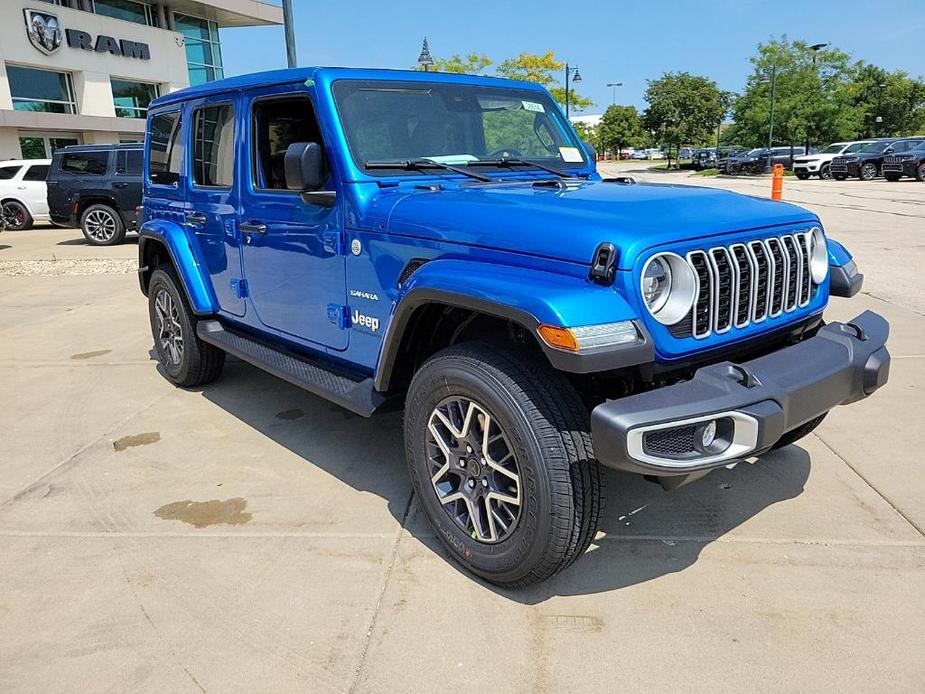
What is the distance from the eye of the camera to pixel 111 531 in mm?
3281

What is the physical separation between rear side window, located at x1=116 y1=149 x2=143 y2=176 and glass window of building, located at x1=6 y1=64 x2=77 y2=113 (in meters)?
13.2

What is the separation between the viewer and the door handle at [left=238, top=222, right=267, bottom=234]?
3.85m

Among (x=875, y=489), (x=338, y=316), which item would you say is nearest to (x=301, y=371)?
(x=338, y=316)

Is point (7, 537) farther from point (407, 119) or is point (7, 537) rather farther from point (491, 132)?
point (491, 132)

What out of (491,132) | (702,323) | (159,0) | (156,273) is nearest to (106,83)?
(159,0)

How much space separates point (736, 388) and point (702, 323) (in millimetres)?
297

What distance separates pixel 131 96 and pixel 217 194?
2749 cm

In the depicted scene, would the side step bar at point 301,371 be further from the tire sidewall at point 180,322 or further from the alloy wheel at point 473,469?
the alloy wheel at point 473,469

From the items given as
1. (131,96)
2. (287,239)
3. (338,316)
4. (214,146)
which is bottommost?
(338,316)

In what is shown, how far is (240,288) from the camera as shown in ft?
14.1

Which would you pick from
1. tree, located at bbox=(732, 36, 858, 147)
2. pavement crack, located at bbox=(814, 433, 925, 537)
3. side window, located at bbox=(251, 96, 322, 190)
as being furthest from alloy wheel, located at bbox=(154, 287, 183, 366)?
tree, located at bbox=(732, 36, 858, 147)

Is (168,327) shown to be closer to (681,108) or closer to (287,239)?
(287,239)

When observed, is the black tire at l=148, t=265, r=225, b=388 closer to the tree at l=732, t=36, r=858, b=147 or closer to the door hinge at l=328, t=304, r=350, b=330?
the door hinge at l=328, t=304, r=350, b=330

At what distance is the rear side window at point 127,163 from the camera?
13.5 m
